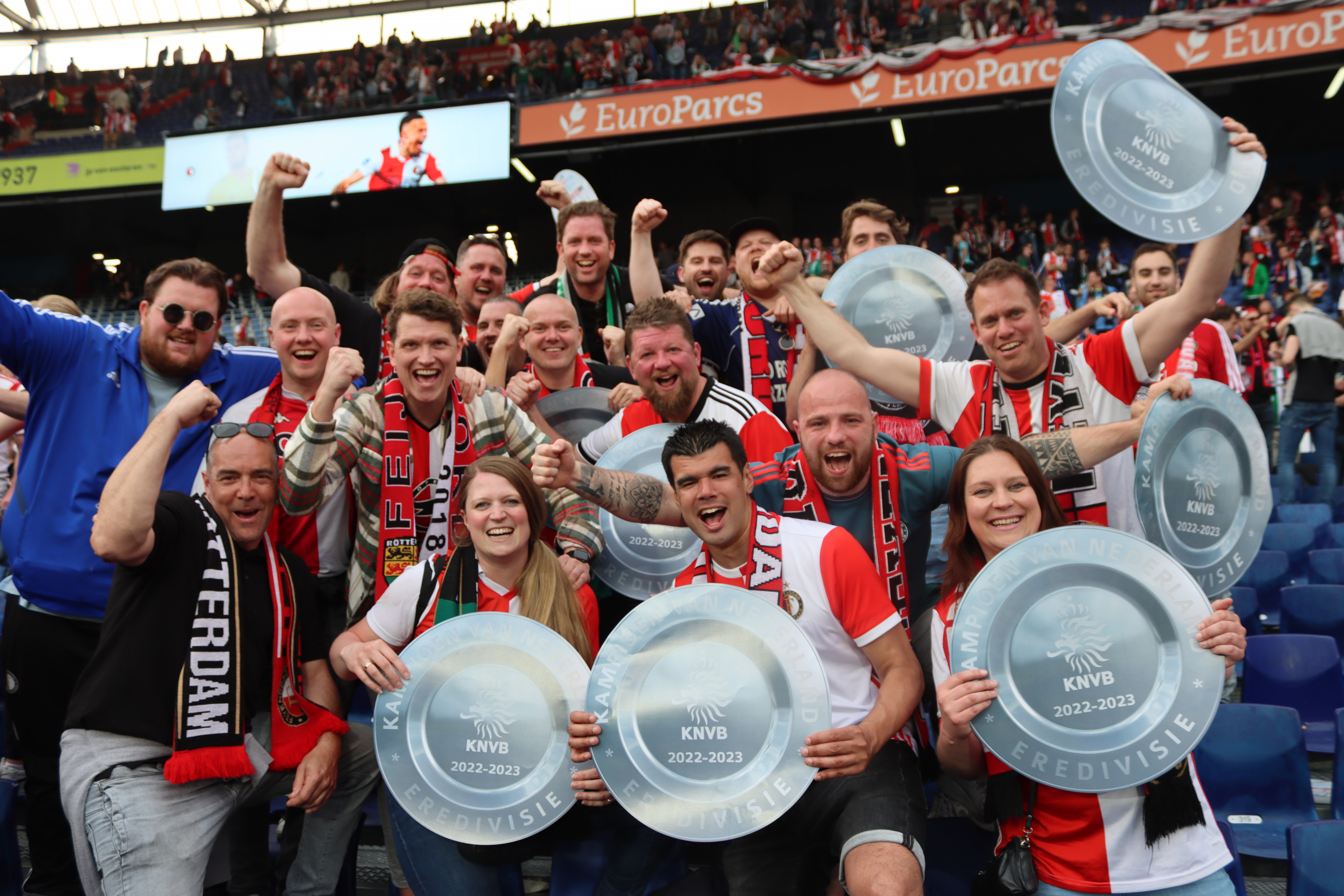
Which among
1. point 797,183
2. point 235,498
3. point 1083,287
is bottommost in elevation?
point 235,498

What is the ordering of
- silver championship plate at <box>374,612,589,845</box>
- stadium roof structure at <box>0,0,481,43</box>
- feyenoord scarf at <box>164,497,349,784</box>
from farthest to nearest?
stadium roof structure at <box>0,0,481,43</box> < feyenoord scarf at <box>164,497,349,784</box> < silver championship plate at <box>374,612,589,845</box>

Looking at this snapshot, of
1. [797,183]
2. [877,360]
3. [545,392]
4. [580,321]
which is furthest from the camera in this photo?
[797,183]

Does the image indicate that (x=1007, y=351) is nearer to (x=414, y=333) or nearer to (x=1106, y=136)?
(x=1106, y=136)

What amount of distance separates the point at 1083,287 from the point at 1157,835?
12.4m

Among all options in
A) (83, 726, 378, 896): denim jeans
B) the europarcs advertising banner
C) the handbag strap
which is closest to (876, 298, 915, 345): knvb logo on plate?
the handbag strap

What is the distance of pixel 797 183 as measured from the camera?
66.3 ft

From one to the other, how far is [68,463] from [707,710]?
→ 2.28 m

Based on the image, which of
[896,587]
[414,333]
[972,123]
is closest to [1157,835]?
[896,587]

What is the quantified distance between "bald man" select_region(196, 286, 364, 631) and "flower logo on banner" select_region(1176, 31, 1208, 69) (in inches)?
531

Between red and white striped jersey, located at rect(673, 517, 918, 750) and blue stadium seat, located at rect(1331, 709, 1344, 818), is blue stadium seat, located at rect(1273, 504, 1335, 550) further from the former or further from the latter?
red and white striped jersey, located at rect(673, 517, 918, 750)

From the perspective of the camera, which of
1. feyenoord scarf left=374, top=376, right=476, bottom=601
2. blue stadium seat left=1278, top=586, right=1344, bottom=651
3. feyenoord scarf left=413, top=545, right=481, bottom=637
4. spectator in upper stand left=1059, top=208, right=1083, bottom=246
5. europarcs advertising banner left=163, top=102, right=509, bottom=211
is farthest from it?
europarcs advertising banner left=163, top=102, right=509, bottom=211

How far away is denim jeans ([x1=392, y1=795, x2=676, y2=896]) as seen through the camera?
7.99 ft

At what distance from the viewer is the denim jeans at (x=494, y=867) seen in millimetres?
2436

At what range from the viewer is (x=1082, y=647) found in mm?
2074
